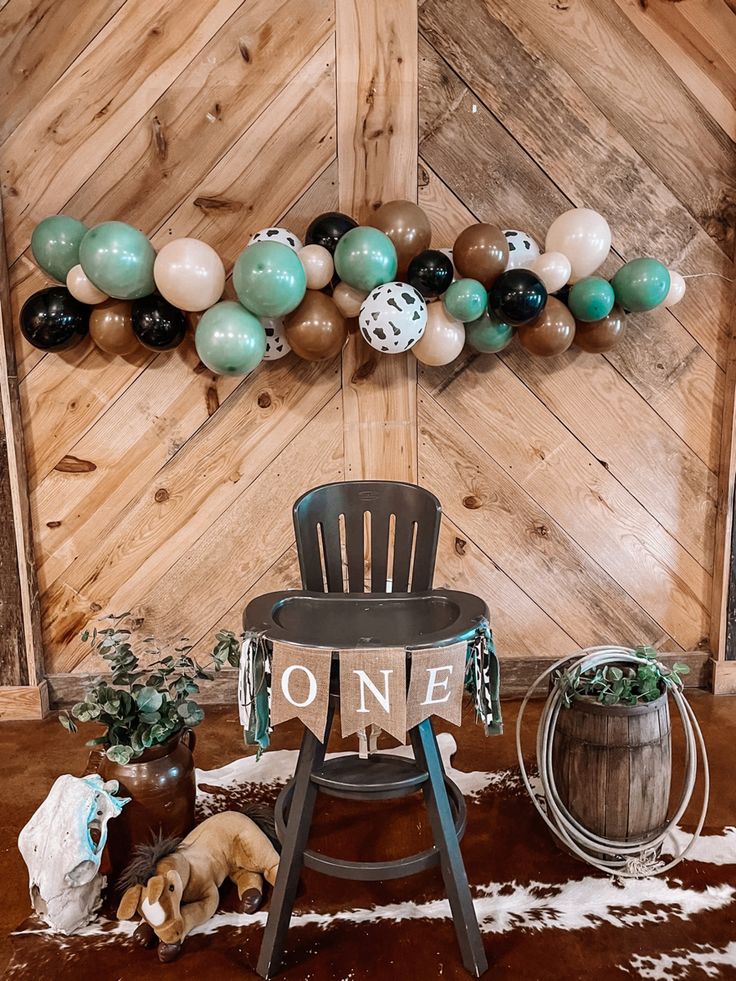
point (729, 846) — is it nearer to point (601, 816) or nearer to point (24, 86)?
point (601, 816)

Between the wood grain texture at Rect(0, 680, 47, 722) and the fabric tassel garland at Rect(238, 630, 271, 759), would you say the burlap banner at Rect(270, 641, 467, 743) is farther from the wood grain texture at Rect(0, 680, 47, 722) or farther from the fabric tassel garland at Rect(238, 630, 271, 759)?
the wood grain texture at Rect(0, 680, 47, 722)

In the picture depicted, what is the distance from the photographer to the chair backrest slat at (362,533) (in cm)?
173

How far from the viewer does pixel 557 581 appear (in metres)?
2.52

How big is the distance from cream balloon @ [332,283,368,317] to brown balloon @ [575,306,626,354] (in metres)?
0.68

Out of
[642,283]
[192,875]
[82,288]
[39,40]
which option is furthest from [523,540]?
[39,40]

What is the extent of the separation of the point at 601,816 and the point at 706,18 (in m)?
2.33

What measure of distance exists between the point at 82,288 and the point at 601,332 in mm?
1519

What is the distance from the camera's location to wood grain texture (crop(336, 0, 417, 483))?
7.23 ft

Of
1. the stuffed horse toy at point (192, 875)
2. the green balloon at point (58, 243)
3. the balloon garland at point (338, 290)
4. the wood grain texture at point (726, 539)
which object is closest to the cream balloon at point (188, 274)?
the balloon garland at point (338, 290)

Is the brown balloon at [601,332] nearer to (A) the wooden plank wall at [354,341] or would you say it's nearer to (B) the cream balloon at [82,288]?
(A) the wooden plank wall at [354,341]

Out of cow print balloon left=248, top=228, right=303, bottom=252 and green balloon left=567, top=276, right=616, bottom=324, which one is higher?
cow print balloon left=248, top=228, right=303, bottom=252

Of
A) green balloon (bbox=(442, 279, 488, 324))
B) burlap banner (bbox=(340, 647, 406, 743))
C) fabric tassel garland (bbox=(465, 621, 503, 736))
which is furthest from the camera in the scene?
green balloon (bbox=(442, 279, 488, 324))

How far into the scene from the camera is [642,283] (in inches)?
83.4

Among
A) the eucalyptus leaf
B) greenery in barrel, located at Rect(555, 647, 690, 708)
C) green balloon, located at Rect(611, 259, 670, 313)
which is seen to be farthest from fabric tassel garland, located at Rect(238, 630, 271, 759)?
green balloon, located at Rect(611, 259, 670, 313)
